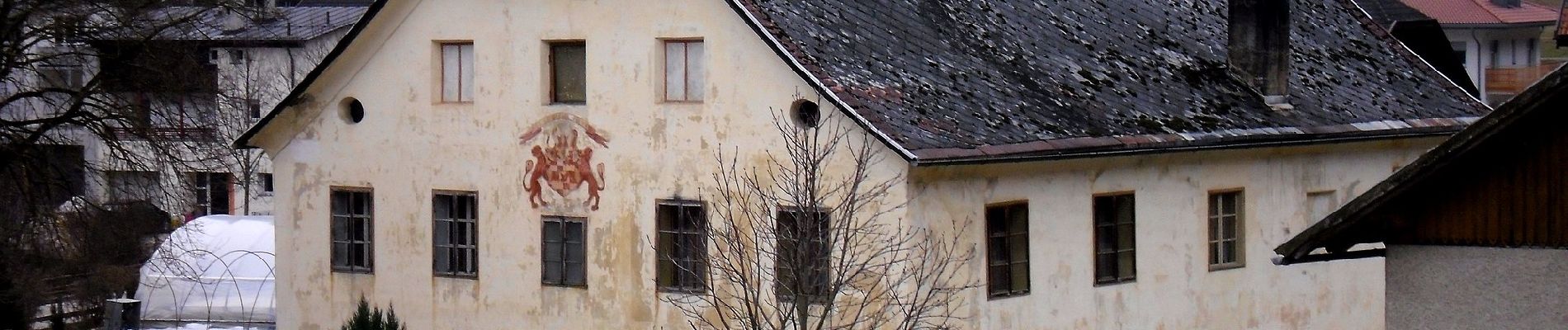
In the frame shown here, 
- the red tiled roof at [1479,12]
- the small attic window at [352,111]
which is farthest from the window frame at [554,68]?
the red tiled roof at [1479,12]

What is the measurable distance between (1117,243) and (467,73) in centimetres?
733

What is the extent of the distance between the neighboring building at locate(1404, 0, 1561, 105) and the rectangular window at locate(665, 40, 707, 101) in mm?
42766

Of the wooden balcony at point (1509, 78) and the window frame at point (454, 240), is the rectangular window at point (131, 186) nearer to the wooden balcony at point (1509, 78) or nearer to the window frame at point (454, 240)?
the window frame at point (454, 240)

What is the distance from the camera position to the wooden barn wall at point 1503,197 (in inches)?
487

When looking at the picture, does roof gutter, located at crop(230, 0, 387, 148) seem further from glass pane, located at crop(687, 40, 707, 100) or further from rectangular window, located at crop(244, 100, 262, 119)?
rectangular window, located at crop(244, 100, 262, 119)

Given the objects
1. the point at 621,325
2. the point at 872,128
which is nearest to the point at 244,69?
the point at 621,325

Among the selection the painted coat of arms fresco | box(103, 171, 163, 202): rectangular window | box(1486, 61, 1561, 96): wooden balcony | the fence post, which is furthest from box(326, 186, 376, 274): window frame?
box(1486, 61, 1561, 96): wooden balcony

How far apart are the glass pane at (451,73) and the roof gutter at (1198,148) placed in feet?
21.0

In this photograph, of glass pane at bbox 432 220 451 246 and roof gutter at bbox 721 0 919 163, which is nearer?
roof gutter at bbox 721 0 919 163

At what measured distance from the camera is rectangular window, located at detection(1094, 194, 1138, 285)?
23.2 meters

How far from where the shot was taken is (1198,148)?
23438 millimetres

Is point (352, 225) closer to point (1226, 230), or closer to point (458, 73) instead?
point (458, 73)

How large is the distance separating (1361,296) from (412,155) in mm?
11768

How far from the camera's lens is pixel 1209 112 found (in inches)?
980
